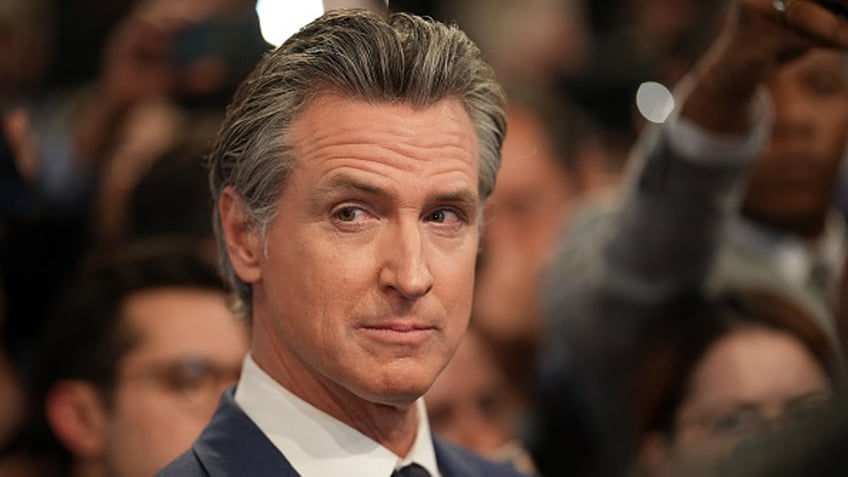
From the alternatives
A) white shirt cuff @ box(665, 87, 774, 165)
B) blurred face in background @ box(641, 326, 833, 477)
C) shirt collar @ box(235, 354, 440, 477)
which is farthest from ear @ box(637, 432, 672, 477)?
shirt collar @ box(235, 354, 440, 477)

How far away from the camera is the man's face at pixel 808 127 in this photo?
4.31 metres

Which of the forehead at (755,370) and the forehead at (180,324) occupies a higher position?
the forehead at (755,370)

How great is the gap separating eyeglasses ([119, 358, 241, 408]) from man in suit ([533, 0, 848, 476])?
3.75 ft

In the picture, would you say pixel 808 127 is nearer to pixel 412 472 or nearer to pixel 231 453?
pixel 412 472

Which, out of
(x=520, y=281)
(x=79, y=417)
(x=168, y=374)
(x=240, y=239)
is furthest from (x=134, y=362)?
(x=520, y=281)

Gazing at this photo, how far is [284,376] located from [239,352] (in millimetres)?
1214

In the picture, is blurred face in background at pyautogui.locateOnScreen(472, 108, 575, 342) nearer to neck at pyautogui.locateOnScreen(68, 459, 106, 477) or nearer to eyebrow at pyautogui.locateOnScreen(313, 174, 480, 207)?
neck at pyautogui.locateOnScreen(68, 459, 106, 477)

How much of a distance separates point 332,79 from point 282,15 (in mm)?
2227

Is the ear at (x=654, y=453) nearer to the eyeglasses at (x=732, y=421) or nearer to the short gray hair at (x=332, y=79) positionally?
the eyeglasses at (x=732, y=421)

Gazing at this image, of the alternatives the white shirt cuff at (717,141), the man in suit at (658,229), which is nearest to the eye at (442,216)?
the man in suit at (658,229)

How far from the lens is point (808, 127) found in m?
4.32

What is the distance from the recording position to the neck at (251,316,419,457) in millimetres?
2539

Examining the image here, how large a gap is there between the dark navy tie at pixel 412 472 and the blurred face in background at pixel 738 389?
1250 mm

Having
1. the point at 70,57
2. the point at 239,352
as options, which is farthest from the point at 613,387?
the point at 70,57
